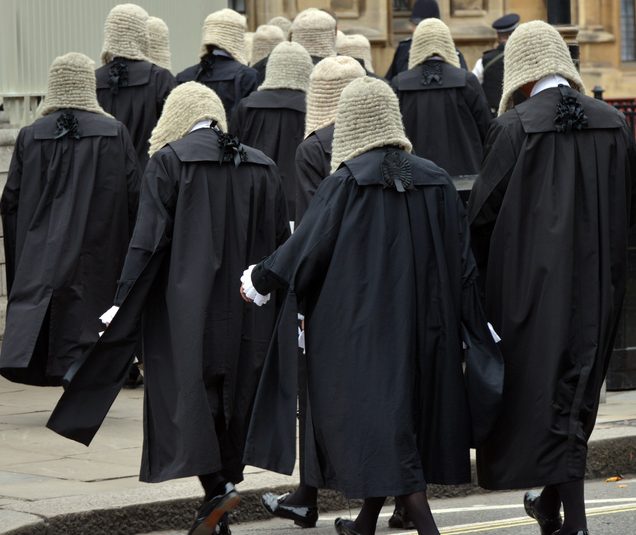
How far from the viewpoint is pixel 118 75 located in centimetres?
1212

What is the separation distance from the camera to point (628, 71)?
32.5 meters

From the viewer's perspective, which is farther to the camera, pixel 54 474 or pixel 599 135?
pixel 54 474

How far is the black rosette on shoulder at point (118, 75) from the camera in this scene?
477 inches

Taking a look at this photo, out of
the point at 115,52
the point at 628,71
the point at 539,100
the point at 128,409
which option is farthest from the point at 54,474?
the point at 628,71

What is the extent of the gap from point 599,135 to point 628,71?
83.1 ft

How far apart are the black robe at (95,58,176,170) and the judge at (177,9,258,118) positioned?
1.90ft

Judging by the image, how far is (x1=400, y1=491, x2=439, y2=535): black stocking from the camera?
7020 mm

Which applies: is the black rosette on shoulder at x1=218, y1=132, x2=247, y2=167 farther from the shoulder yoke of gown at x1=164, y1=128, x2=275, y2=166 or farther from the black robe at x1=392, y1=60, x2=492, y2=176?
the black robe at x1=392, y1=60, x2=492, y2=176

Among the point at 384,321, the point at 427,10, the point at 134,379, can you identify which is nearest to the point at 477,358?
the point at 384,321

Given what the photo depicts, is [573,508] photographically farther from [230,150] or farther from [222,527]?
[230,150]

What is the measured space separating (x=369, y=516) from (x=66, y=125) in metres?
3.99

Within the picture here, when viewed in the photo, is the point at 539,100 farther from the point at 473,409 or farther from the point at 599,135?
the point at 473,409

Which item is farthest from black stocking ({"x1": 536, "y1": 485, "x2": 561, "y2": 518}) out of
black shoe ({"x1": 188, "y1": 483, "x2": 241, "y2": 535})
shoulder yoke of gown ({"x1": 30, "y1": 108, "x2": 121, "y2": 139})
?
shoulder yoke of gown ({"x1": 30, "y1": 108, "x2": 121, "y2": 139})

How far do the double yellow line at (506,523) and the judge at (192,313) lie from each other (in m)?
0.98
